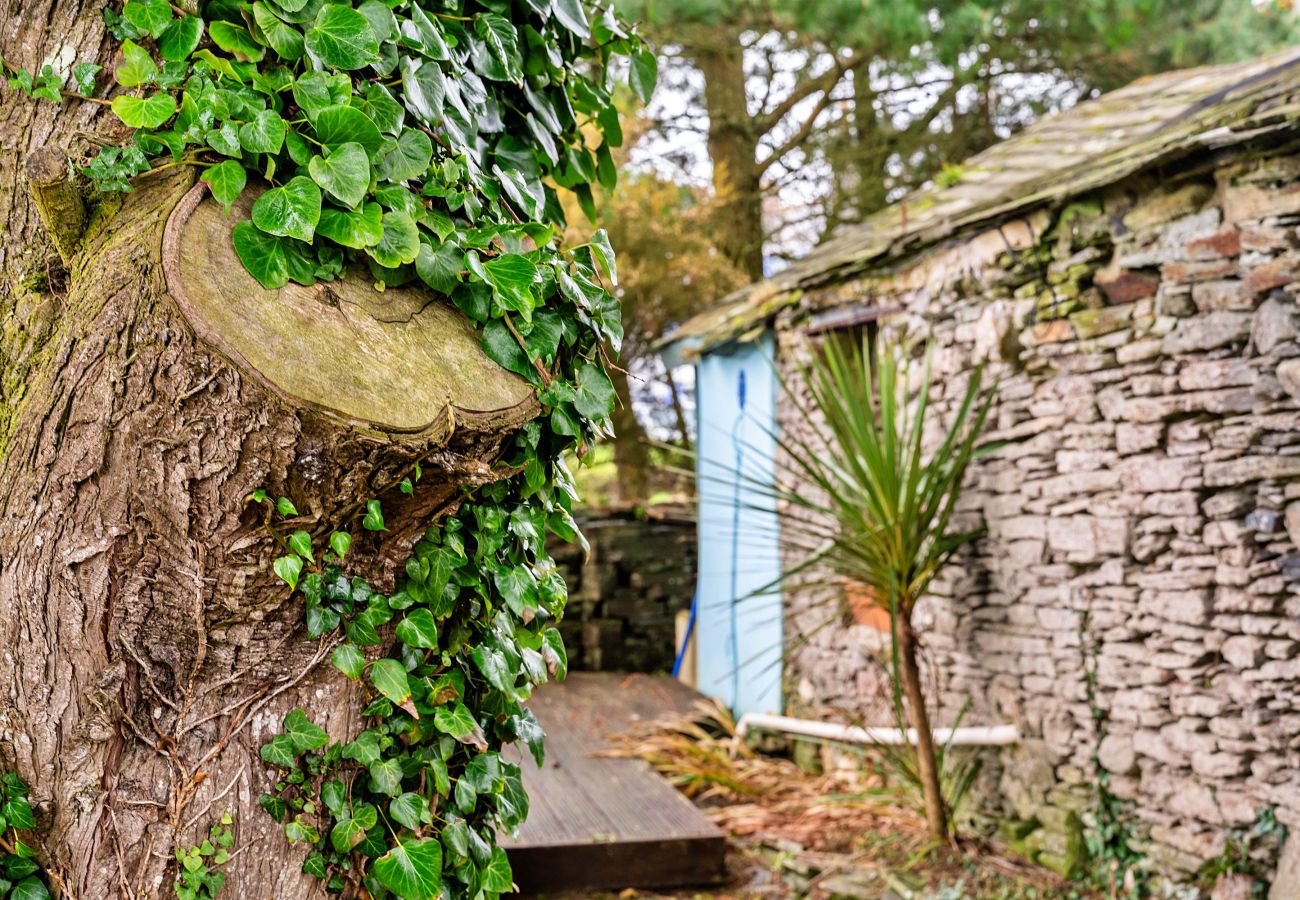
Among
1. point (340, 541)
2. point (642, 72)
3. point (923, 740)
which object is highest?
point (642, 72)

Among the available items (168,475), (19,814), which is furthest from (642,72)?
(19,814)

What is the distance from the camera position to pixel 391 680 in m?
1.42

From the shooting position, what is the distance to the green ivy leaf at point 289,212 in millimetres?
1288

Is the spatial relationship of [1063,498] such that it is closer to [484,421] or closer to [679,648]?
[484,421]

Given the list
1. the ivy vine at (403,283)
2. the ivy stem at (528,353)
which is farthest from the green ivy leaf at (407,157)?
the ivy stem at (528,353)

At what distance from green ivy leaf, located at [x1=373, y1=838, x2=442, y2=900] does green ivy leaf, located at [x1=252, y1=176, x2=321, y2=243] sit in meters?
0.84

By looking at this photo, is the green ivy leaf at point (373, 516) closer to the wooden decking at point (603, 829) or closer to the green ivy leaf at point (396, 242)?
the green ivy leaf at point (396, 242)

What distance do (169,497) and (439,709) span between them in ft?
1.57

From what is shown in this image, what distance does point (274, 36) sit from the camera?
1339 millimetres

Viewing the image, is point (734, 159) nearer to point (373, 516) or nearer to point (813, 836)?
point (813, 836)

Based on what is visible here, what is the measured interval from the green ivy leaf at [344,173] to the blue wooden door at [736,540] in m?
4.70

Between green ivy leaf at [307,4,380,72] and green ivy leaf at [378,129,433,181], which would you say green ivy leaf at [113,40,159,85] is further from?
green ivy leaf at [378,129,433,181]

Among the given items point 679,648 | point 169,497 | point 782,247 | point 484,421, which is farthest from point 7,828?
point 782,247

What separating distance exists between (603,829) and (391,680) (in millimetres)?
3493
